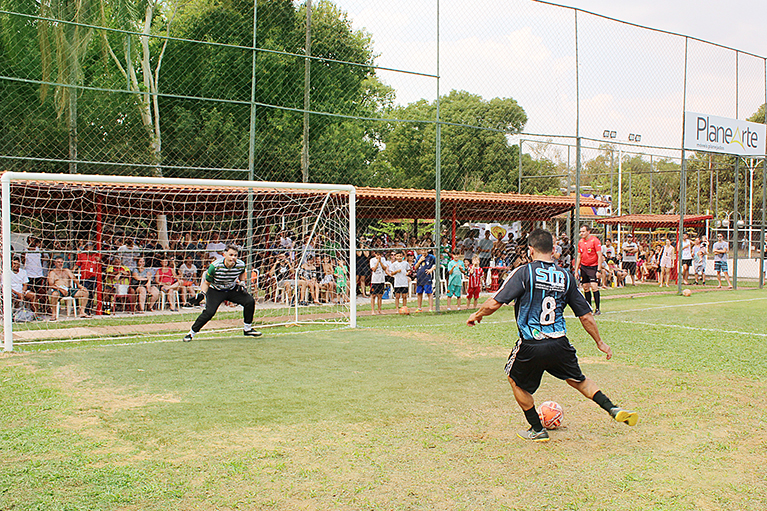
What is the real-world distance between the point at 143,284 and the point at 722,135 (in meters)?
17.9

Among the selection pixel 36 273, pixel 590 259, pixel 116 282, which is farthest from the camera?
pixel 116 282

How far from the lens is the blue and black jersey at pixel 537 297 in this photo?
5.16 meters

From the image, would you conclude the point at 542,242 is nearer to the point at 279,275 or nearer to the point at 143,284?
the point at 279,275

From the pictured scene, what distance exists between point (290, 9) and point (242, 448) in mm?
19171

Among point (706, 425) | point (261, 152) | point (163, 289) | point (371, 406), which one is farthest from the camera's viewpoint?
point (261, 152)

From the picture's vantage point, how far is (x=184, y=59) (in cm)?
2030

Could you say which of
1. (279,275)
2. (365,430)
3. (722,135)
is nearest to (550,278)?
(365,430)

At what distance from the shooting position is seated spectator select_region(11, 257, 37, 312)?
1237cm

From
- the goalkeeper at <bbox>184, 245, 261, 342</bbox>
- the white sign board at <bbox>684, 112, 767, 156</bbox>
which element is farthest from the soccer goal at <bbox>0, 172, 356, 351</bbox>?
the white sign board at <bbox>684, 112, 767, 156</bbox>

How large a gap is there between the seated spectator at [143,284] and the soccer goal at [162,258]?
0.02 meters

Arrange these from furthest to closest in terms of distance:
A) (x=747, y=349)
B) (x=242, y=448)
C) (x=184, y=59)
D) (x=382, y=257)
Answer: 1. (x=184, y=59)
2. (x=382, y=257)
3. (x=747, y=349)
4. (x=242, y=448)

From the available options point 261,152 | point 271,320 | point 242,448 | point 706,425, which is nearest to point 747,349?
point 706,425

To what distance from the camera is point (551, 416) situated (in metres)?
5.57

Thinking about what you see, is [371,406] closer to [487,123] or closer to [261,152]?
[261,152]
